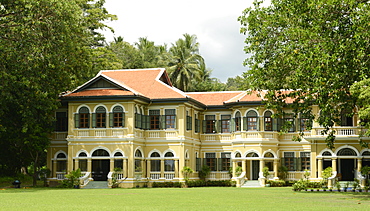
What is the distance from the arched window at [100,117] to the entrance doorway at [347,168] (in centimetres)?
1638

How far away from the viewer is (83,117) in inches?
1480

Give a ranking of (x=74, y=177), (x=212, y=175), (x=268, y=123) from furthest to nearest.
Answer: (x=212, y=175) < (x=268, y=123) < (x=74, y=177)

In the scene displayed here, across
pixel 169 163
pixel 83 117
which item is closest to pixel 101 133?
pixel 83 117

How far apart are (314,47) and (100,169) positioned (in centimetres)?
1996

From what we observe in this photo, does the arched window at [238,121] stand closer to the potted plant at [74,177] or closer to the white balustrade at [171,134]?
the white balustrade at [171,134]

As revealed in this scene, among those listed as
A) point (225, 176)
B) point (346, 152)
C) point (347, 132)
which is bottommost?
point (225, 176)

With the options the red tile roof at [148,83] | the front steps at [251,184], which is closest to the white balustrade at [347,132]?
the front steps at [251,184]

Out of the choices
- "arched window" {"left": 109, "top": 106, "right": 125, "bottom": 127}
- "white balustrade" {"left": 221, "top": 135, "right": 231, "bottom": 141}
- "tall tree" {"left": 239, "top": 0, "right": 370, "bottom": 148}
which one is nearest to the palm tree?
"white balustrade" {"left": 221, "top": 135, "right": 231, "bottom": 141}

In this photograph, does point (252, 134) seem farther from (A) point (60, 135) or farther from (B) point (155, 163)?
(A) point (60, 135)

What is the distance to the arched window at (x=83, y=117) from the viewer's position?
3741 cm

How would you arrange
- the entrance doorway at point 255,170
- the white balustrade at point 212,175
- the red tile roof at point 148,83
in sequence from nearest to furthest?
the red tile roof at point 148,83, the entrance doorway at point 255,170, the white balustrade at point 212,175

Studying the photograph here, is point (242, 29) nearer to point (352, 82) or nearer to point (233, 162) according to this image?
point (352, 82)

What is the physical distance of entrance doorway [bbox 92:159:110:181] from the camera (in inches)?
1529

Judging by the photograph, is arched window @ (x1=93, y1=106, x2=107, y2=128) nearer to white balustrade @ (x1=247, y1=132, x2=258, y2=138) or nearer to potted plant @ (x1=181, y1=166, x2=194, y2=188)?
potted plant @ (x1=181, y1=166, x2=194, y2=188)
